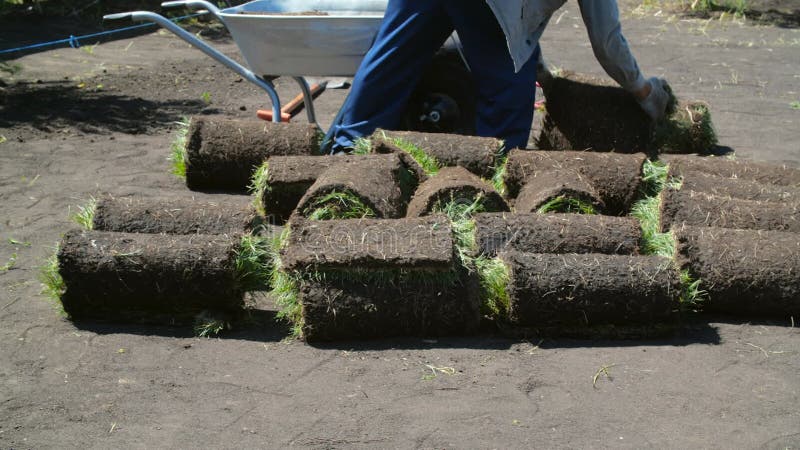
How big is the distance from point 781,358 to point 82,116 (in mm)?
5441

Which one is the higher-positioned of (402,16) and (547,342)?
(402,16)

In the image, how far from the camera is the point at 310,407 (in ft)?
11.3

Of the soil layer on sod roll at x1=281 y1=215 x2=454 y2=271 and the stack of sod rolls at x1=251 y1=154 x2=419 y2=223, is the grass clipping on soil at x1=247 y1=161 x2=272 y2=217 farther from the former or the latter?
the soil layer on sod roll at x1=281 y1=215 x2=454 y2=271

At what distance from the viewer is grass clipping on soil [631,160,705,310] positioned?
4125mm

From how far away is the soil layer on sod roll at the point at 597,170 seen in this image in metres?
4.90

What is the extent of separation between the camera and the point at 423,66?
5988 mm

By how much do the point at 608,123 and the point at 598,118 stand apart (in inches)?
2.8

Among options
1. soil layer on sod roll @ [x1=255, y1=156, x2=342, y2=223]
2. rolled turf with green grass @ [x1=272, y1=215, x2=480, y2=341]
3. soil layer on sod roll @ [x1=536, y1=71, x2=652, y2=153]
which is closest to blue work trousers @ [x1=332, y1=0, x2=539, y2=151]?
soil layer on sod roll @ [x1=536, y1=71, x2=652, y2=153]

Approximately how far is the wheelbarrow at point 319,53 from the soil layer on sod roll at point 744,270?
2.35 m

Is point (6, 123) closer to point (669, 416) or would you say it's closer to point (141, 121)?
point (141, 121)

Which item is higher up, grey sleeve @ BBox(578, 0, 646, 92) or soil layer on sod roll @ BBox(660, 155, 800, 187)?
grey sleeve @ BBox(578, 0, 646, 92)

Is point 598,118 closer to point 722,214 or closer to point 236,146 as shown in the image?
point 722,214

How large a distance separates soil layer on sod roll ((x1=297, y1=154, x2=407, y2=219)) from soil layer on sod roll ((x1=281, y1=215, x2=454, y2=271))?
0.38m

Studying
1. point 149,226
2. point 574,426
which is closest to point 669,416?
point 574,426
